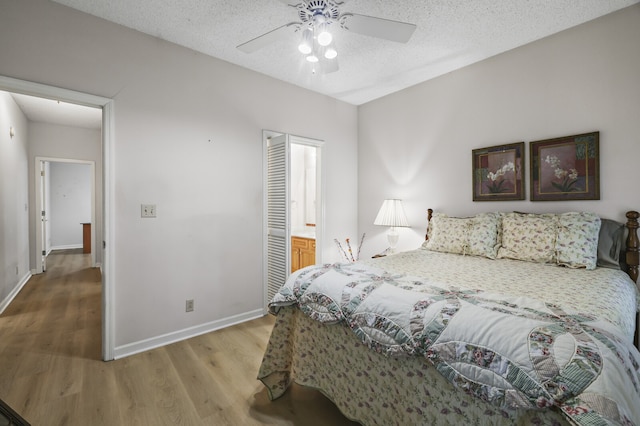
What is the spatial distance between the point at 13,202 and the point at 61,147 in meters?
1.81

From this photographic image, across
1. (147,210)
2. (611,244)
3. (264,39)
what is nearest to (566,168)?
(611,244)

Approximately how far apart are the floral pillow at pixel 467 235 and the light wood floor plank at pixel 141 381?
1.78 m

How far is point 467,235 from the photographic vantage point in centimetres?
279

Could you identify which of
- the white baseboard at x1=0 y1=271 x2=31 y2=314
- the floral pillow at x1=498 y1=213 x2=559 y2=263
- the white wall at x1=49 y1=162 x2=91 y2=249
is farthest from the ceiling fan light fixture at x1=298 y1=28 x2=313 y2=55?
the white wall at x1=49 y1=162 x2=91 y2=249

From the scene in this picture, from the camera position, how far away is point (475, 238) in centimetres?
271

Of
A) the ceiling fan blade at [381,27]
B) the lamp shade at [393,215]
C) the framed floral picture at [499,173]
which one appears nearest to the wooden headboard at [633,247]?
the framed floral picture at [499,173]

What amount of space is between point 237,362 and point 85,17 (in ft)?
9.45

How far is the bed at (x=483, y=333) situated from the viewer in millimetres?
906

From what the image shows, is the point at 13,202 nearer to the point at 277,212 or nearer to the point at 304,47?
the point at 277,212

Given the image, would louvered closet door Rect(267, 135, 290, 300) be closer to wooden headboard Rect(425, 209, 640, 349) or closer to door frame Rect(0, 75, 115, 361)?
door frame Rect(0, 75, 115, 361)

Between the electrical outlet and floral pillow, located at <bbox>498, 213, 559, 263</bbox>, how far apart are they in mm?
3006

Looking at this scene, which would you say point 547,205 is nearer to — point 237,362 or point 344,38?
point 344,38

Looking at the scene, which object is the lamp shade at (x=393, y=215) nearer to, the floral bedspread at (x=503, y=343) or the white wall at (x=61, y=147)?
the floral bedspread at (x=503, y=343)

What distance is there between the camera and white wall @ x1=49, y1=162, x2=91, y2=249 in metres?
7.94
